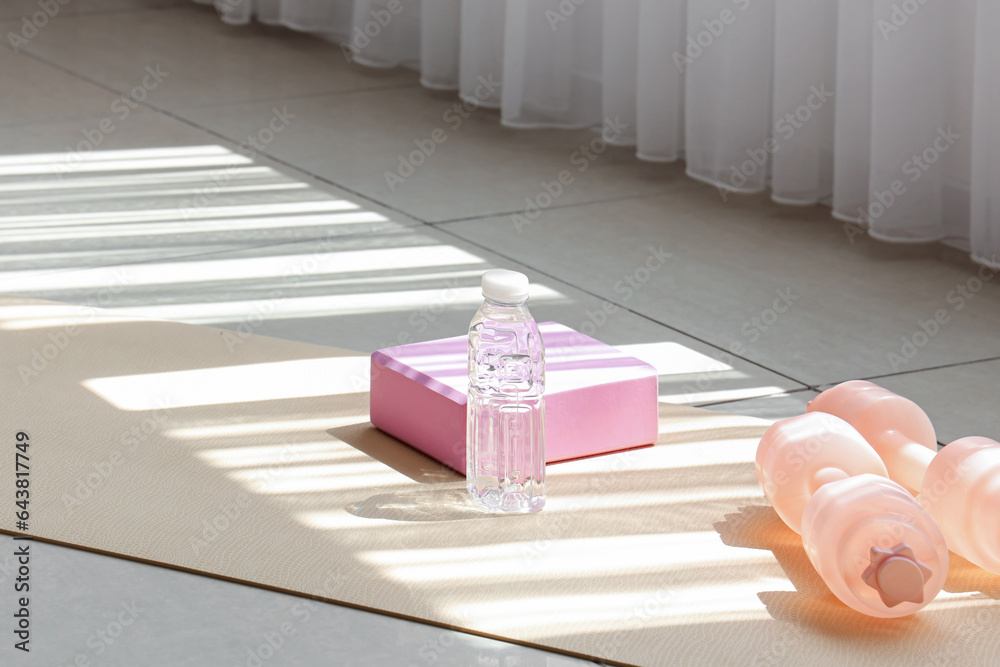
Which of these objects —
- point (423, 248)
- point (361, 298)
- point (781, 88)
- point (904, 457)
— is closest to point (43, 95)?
point (423, 248)

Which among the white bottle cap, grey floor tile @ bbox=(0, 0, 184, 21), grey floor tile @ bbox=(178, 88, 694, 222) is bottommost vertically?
grey floor tile @ bbox=(178, 88, 694, 222)

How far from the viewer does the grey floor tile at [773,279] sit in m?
2.25

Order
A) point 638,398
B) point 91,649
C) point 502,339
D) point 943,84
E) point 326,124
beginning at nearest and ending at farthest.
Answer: point 91,649, point 502,339, point 638,398, point 943,84, point 326,124

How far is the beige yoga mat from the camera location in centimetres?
133

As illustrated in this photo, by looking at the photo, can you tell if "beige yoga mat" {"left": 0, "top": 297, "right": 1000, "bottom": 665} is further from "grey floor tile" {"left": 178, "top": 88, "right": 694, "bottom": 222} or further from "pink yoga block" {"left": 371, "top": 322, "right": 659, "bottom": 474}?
"grey floor tile" {"left": 178, "top": 88, "right": 694, "bottom": 222}

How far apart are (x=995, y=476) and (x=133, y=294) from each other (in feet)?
5.18

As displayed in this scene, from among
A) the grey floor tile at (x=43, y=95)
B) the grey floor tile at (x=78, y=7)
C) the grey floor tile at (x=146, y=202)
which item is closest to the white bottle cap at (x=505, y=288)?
the grey floor tile at (x=146, y=202)

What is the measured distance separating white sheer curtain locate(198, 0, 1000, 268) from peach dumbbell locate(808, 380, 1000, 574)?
3.61 feet

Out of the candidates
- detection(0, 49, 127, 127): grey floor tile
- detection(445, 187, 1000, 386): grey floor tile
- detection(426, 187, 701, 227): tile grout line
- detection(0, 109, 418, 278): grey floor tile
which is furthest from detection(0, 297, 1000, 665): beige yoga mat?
detection(0, 49, 127, 127): grey floor tile

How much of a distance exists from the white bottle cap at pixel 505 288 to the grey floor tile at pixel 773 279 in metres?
0.76

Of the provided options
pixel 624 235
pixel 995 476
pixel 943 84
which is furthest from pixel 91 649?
pixel 943 84

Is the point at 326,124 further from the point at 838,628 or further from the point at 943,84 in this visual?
the point at 838,628

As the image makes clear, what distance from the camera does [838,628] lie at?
1331 millimetres

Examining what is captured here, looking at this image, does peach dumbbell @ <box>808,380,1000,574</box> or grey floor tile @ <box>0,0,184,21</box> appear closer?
peach dumbbell @ <box>808,380,1000,574</box>
